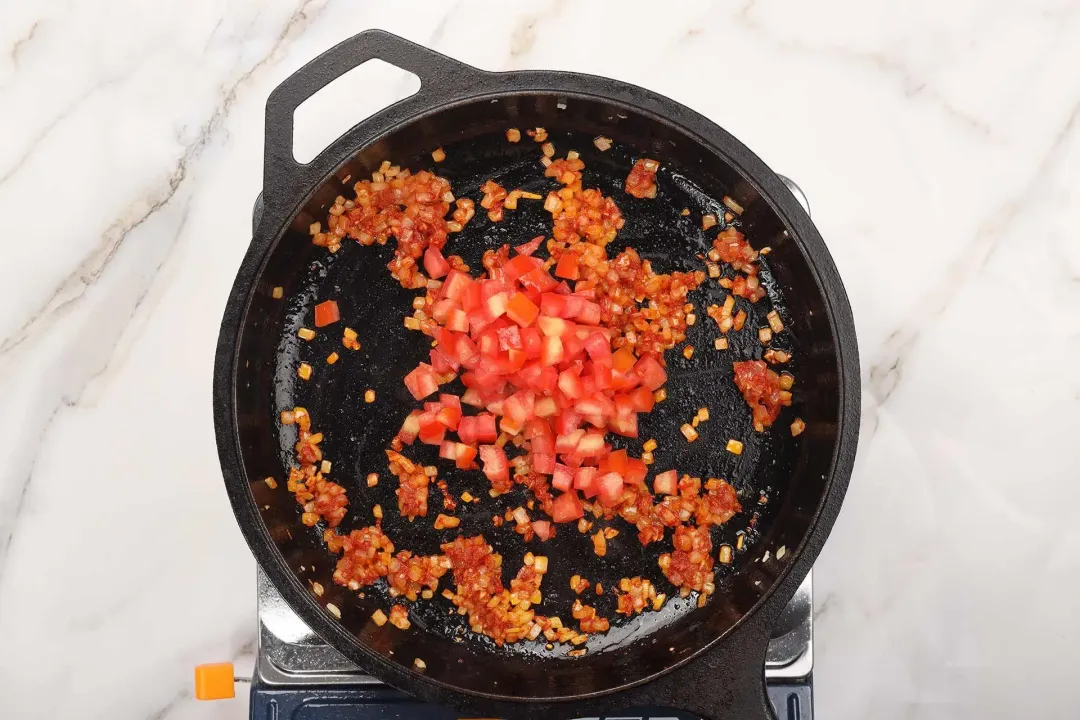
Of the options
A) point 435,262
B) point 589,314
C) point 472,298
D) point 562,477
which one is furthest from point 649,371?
point 435,262

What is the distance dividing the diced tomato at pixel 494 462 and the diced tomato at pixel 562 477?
0.10 meters

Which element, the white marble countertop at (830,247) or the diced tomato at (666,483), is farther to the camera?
the white marble countertop at (830,247)

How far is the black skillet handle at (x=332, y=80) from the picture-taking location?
1293 mm

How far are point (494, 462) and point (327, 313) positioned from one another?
46cm

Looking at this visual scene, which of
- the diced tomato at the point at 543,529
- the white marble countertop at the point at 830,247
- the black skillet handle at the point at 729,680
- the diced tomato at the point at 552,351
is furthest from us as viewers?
the white marble countertop at the point at 830,247

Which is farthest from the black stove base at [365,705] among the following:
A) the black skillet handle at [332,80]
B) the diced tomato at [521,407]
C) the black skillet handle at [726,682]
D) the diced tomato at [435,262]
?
the black skillet handle at [332,80]

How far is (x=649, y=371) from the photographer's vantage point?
1.52 meters

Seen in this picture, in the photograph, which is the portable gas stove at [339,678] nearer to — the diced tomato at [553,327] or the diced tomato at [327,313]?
the diced tomato at [327,313]

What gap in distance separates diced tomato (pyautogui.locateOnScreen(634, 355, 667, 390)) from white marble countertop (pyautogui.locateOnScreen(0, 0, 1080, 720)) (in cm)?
51
